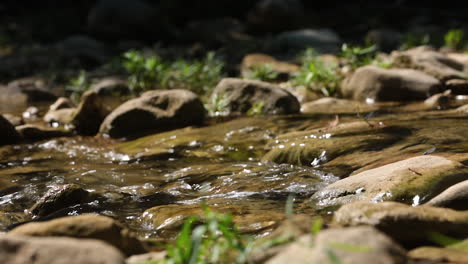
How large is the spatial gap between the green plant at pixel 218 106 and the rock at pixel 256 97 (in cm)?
4

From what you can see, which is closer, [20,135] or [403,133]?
[403,133]

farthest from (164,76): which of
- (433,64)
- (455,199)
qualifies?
(455,199)

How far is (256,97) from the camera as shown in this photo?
678cm

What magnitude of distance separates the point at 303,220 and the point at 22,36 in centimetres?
1604

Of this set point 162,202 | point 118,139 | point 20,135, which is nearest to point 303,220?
point 162,202

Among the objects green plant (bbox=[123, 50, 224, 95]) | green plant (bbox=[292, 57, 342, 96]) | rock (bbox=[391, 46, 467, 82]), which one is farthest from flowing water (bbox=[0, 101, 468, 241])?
green plant (bbox=[123, 50, 224, 95])

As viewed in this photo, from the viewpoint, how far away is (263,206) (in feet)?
11.2

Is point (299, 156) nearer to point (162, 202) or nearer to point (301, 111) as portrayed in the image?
point (162, 202)

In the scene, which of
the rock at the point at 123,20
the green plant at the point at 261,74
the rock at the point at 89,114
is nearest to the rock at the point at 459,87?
the green plant at the point at 261,74

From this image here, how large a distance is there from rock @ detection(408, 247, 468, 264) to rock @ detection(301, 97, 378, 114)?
412cm

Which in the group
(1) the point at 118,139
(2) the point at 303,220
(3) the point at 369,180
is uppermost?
(2) the point at 303,220

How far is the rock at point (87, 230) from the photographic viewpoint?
2.22m

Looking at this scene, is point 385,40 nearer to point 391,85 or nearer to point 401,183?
point 391,85

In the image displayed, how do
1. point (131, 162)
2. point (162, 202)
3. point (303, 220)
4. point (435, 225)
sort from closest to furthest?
point (303, 220)
point (435, 225)
point (162, 202)
point (131, 162)
